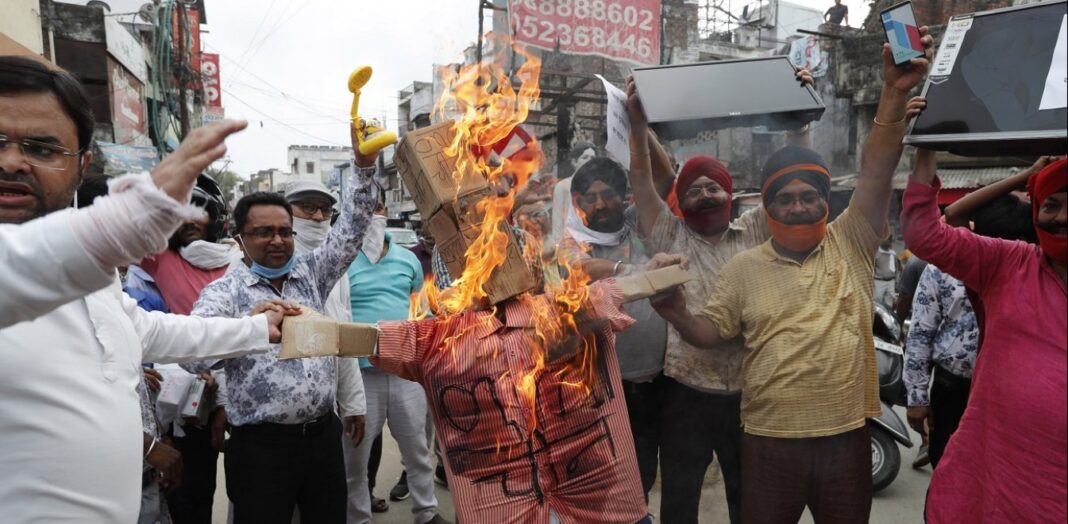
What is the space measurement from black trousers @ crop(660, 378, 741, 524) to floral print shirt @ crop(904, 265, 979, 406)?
1.43 m

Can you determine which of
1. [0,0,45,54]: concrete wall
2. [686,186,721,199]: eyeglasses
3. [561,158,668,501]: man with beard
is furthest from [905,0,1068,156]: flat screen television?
[0,0,45,54]: concrete wall

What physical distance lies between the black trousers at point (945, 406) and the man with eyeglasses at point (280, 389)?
3.51 m

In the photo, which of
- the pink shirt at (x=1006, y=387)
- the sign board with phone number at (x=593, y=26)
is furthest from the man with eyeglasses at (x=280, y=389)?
the sign board with phone number at (x=593, y=26)

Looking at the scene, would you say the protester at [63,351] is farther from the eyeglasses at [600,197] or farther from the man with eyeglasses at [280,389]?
the eyeglasses at [600,197]

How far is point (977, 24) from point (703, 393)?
203 cm

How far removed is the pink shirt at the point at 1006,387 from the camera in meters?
1.96

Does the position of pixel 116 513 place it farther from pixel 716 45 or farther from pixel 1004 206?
pixel 716 45

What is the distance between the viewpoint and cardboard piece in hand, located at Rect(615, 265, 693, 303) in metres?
2.43

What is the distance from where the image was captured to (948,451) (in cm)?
238

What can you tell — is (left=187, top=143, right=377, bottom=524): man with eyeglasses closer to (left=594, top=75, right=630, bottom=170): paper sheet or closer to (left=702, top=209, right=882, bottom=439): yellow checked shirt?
(left=594, top=75, right=630, bottom=170): paper sheet

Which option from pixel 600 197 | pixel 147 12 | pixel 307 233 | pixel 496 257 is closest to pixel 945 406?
pixel 600 197

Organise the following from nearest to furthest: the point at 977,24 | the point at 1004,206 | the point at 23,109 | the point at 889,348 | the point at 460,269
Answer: the point at 23,109, the point at 977,24, the point at 460,269, the point at 1004,206, the point at 889,348

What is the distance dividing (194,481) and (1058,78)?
448cm

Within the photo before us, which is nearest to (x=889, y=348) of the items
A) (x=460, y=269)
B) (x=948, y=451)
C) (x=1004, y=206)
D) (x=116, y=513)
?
(x=1004, y=206)
